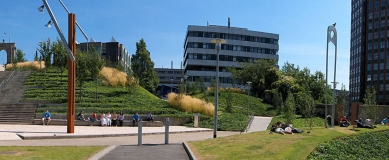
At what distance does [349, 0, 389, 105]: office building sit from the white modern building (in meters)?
27.4

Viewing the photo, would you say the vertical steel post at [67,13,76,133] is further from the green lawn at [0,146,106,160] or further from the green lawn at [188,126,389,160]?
the green lawn at [188,126,389,160]

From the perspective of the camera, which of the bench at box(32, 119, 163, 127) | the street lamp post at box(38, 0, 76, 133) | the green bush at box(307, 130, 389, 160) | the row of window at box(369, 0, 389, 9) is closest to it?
the green bush at box(307, 130, 389, 160)

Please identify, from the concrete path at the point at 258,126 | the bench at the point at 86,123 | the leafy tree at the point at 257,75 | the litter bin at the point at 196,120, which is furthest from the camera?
the leafy tree at the point at 257,75

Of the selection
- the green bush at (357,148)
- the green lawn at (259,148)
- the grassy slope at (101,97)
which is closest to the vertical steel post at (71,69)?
the green lawn at (259,148)

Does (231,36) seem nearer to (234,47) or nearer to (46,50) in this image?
(234,47)

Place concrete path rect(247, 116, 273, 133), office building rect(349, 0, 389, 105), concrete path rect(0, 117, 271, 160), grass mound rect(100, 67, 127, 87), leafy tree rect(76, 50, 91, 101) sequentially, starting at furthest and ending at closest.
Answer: office building rect(349, 0, 389, 105), grass mound rect(100, 67, 127, 87), leafy tree rect(76, 50, 91, 101), concrete path rect(247, 116, 273, 133), concrete path rect(0, 117, 271, 160)

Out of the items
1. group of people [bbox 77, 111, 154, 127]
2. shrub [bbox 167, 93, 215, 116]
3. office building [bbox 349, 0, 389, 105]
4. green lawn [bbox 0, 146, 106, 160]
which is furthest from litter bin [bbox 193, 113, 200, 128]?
office building [bbox 349, 0, 389, 105]

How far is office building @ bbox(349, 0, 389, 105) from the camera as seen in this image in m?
97.1

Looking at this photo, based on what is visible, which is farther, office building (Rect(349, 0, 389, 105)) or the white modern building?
office building (Rect(349, 0, 389, 105))

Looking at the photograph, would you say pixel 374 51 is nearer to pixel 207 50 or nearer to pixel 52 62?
pixel 207 50

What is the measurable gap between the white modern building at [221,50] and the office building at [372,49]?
2745cm

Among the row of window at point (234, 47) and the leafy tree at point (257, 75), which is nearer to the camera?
the leafy tree at point (257, 75)

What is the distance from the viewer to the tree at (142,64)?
5891cm

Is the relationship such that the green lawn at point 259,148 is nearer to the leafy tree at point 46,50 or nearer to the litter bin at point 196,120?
the litter bin at point 196,120
